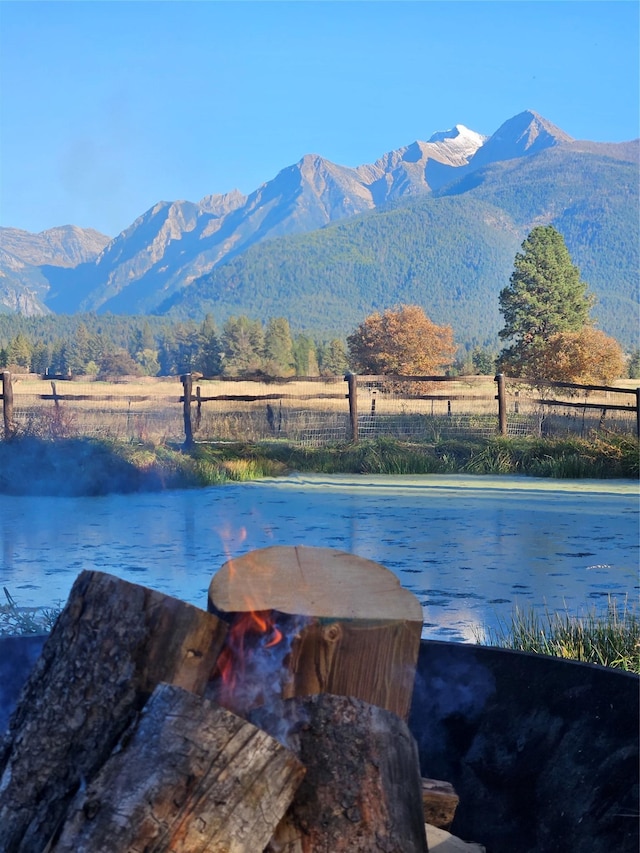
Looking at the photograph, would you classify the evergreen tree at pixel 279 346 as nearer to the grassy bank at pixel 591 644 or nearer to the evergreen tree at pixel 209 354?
the evergreen tree at pixel 209 354

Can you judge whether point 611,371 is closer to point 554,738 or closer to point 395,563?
point 395,563

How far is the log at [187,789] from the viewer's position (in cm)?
132

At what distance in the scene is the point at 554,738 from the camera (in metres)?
1.85

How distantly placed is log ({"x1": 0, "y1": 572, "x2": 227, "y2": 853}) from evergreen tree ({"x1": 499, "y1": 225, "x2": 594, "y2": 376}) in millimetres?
24330

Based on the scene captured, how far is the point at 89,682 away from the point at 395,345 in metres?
32.7

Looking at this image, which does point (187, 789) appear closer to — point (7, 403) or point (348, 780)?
point (348, 780)

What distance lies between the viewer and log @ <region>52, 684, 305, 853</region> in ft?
4.32

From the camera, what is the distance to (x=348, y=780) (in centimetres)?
146

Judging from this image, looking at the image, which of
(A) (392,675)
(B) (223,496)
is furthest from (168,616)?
(B) (223,496)

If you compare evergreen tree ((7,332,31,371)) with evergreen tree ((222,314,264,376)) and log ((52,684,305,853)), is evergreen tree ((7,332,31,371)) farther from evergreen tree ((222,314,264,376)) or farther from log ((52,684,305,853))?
log ((52,684,305,853))

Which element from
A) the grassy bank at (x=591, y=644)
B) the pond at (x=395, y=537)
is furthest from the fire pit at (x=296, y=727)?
the pond at (x=395, y=537)

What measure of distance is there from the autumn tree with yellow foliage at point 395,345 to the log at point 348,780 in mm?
32042

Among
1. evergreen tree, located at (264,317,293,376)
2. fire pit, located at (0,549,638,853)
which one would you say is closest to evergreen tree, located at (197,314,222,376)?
evergreen tree, located at (264,317,293,376)

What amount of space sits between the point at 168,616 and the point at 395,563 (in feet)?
14.1
